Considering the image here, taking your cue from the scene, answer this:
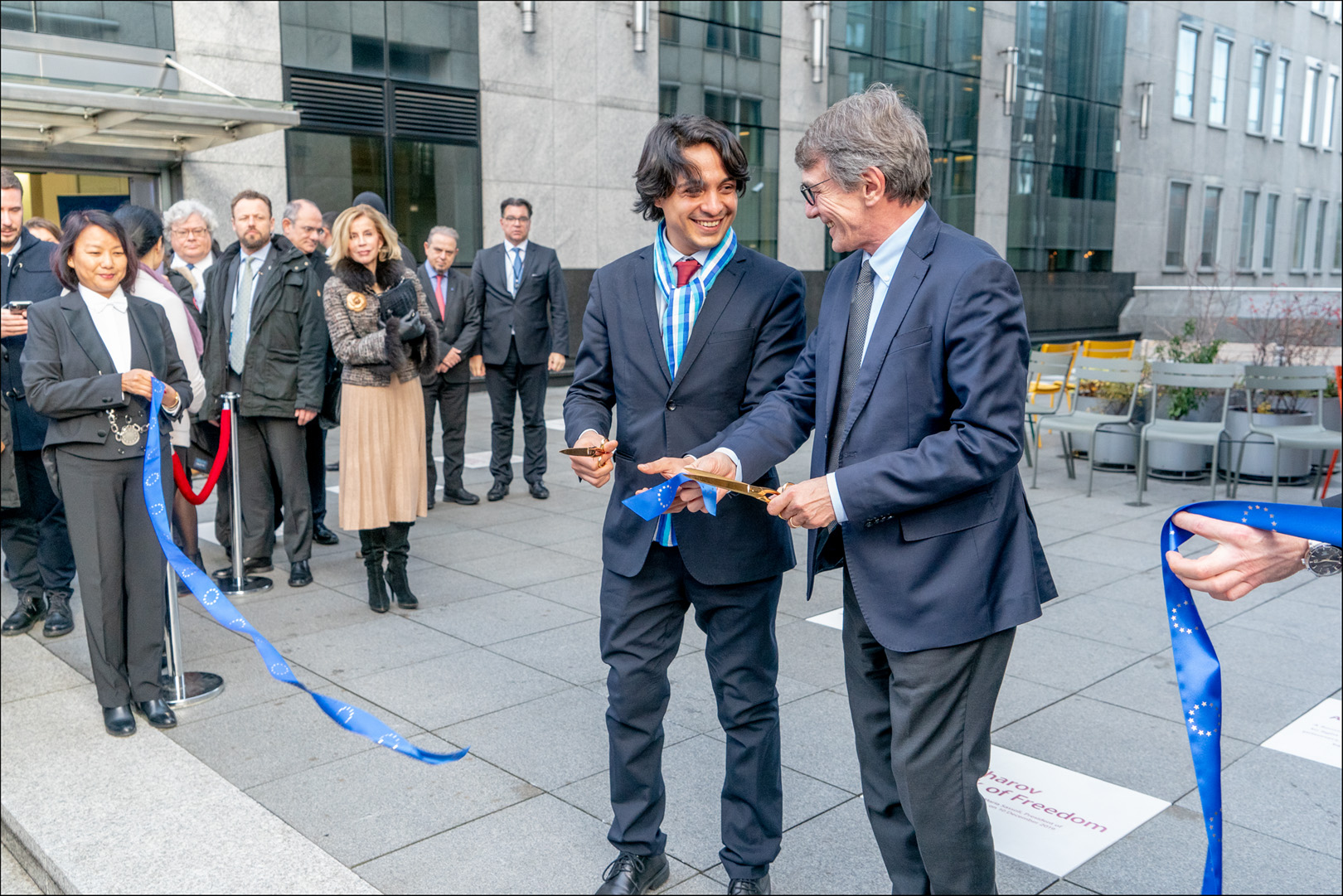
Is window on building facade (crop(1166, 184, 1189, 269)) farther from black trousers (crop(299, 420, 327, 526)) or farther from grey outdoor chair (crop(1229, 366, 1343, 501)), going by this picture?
black trousers (crop(299, 420, 327, 526))

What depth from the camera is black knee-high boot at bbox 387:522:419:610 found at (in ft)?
19.1

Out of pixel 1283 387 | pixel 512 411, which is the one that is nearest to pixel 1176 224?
pixel 1283 387

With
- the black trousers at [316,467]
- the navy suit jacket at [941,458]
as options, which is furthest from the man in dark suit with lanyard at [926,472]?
the black trousers at [316,467]

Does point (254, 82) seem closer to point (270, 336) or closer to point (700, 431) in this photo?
point (270, 336)

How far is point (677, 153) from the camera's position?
290 cm

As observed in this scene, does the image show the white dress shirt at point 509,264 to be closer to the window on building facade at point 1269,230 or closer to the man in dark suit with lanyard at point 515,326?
the man in dark suit with lanyard at point 515,326

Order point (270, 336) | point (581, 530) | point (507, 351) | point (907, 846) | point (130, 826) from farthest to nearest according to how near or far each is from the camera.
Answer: point (507, 351), point (581, 530), point (270, 336), point (130, 826), point (907, 846)

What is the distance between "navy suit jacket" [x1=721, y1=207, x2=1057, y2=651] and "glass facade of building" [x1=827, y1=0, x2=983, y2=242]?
19939 mm

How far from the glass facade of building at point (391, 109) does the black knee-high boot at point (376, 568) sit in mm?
9639

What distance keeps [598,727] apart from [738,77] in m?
17.3

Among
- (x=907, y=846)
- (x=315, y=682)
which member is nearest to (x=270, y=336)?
(x=315, y=682)

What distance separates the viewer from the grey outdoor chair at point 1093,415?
9367 mm

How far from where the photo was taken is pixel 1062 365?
10.3 metres

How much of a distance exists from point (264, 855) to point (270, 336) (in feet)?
12.0
